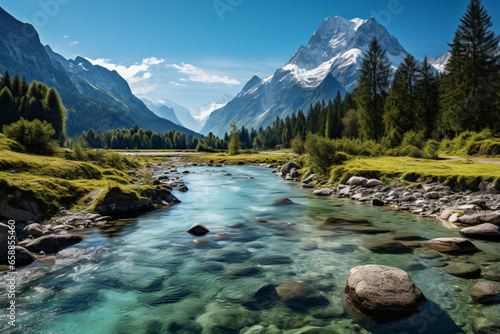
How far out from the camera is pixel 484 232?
10.4 m

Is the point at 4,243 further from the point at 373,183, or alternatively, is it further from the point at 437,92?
the point at 437,92

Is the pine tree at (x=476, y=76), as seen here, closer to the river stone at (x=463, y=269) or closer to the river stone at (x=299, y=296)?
the river stone at (x=463, y=269)

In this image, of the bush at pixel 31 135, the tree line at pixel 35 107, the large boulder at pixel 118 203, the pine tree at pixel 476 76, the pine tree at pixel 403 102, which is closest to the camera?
the large boulder at pixel 118 203

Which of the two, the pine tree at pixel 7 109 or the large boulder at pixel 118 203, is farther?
the pine tree at pixel 7 109

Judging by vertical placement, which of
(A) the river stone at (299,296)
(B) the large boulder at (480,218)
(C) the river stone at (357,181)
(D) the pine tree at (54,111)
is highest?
(D) the pine tree at (54,111)

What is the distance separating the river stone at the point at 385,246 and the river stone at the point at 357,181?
11671mm

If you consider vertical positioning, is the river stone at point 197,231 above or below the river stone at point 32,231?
below

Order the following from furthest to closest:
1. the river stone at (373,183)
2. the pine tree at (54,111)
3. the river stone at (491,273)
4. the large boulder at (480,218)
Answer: the pine tree at (54,111) < the river stone at (373,183) < the large boulder at (480,218) < the river stone at (491,273)

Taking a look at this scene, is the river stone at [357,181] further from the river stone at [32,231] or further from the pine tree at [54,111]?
the pine tree at [54,111]

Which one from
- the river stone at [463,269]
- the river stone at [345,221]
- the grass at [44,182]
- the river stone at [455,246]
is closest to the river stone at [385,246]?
the river stone at [455,246]

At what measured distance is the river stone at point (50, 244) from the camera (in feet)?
30.9

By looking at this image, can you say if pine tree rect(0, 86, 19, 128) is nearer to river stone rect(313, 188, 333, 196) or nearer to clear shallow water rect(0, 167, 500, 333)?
clear shallow water rect(0, 167, 500, 333)

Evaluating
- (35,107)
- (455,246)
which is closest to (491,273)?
(455,246)

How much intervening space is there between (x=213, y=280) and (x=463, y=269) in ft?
23.7
